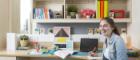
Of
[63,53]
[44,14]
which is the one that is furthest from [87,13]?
[63,53]

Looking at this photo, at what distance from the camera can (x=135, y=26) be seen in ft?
10.1

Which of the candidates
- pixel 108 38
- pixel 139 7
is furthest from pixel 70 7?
Answer: pixel 108 38

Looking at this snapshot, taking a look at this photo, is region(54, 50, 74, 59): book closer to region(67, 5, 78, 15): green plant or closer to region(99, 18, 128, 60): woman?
region(99, 18, 128, 60): woman

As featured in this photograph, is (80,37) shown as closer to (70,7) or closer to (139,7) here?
(70,7)

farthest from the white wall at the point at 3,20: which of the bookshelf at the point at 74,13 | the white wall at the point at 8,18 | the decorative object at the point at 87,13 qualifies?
the decorative object at the point at 87,13

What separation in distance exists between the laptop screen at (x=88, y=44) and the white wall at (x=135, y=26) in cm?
50

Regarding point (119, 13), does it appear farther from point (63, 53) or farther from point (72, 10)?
point (63, 53)

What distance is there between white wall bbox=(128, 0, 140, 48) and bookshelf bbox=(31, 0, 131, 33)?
150mm

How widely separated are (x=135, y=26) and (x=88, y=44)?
0.66 meters

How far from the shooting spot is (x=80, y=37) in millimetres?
3312

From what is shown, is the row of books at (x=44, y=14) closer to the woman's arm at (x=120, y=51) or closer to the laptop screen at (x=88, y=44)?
the laptop screen at (x=88, y=44)

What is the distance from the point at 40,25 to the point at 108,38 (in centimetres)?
154

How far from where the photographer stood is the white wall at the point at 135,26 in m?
2.95

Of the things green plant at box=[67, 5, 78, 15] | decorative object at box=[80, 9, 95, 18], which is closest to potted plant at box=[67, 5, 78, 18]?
green plant at box=[67, 5, 78, 15]
